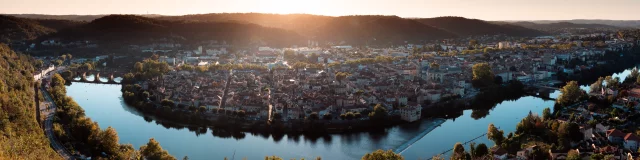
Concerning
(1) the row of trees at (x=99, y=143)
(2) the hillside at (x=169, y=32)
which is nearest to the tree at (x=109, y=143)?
(1) the row of trees at (x=99, y=143)

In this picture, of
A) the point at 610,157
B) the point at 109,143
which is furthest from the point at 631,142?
the point at 109,143

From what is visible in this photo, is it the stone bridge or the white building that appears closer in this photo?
the white building

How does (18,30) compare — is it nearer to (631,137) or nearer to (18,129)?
(18,129)

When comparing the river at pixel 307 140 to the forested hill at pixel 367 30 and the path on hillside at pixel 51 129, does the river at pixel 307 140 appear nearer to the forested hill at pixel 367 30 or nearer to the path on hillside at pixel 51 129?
the path on hillside at pixel 51 129

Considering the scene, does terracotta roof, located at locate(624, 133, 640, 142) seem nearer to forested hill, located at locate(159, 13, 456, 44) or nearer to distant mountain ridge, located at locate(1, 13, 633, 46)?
A: distant mountain ridge, located at locate(1, 13, 633, 46)

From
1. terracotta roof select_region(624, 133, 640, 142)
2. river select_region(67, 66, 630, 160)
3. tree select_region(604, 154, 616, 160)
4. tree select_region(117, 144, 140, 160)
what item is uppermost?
terracotta roof select_region(624, 133, 640, 142)

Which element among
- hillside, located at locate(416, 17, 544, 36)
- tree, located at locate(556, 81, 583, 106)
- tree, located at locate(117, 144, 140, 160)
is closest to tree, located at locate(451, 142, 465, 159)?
tree, located at locate(117, 144, 140, 160)

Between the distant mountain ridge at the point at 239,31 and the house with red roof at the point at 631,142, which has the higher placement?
the distant mountain ridge at the point at 239,31
